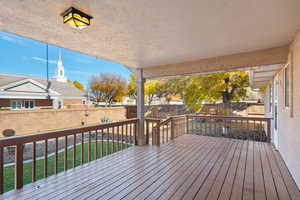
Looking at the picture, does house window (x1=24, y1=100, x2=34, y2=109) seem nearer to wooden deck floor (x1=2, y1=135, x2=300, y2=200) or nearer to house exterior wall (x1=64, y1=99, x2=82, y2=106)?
house exterior wall (x1=64, y1=99, x2=82, y2=106)

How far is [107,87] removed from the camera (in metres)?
16.4

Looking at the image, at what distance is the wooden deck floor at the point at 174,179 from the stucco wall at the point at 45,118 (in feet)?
22.0

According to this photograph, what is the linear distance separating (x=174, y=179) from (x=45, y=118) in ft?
27.9

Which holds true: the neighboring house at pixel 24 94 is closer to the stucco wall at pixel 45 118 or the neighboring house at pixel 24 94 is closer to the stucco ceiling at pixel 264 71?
the stucco wall at pixel 45 118

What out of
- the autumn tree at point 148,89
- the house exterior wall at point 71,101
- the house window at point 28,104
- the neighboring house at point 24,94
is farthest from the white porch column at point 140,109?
the house exterior wall at point 71,101

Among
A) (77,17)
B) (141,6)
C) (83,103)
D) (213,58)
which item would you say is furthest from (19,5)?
(83,103)

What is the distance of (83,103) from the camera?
43.5 feet

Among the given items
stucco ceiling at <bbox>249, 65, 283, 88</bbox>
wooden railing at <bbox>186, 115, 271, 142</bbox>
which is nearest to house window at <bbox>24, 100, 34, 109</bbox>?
wooden railing at <bbox>186, 115, 271, 142</bbox>

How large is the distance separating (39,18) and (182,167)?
345cm

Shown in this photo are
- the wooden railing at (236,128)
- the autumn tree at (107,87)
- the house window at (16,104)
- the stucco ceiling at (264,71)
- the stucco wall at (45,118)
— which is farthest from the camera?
the autumn tree at (107,87)

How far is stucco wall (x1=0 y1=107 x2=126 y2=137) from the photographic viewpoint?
7111 mm

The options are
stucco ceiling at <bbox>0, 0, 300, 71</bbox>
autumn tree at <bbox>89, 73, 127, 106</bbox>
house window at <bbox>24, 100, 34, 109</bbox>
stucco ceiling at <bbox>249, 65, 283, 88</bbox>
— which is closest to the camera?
stucco ceiling at <bbox>0, 0, 300, 71</bbox>

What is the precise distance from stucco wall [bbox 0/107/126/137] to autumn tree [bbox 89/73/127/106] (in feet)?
16.9

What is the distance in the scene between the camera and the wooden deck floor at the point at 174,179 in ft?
6.91
